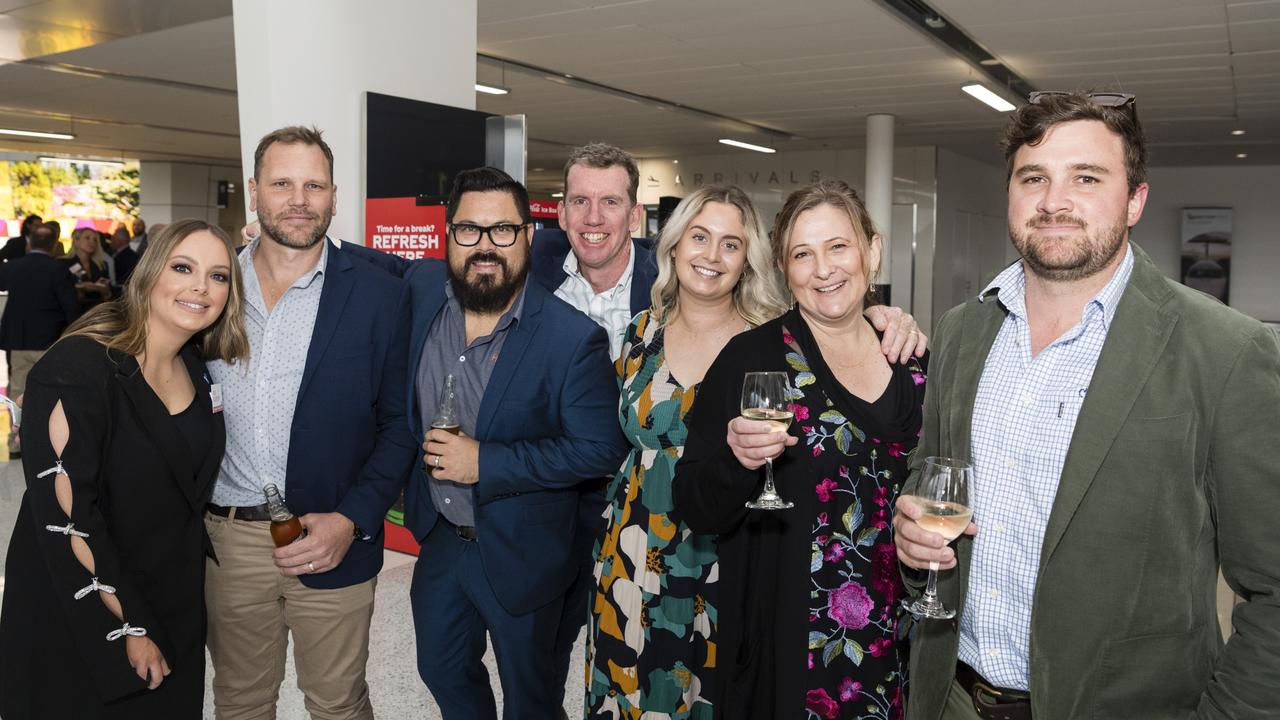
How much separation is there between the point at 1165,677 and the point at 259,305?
2.35 meters

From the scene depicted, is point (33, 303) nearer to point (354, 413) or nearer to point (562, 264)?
point (562, 264)

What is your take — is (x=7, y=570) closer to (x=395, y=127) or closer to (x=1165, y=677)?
(x=1165, y=677)

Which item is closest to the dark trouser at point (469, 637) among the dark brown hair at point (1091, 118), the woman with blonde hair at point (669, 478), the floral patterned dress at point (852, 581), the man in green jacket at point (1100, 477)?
the woman with blonde hair at point (669, 478)

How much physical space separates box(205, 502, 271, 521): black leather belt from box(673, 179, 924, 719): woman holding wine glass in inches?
47.1

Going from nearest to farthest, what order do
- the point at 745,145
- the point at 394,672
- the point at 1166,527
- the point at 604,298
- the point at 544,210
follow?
the point at 1166,527
the point at 604,298
the point at 394,672
the point at 544,210
the point at 745,145

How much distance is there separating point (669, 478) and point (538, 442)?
380mm

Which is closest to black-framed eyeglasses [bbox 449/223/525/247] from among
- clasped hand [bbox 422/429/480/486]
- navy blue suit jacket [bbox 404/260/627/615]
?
navy blue suit jacket [bbox 404/260/627/615]

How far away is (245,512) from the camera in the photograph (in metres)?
2.56

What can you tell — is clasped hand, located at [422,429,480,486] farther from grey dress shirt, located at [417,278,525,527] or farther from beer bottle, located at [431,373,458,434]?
grey dress shirt, located at [417,278,525,527]

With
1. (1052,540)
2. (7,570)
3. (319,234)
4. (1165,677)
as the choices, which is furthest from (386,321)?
(1165,677)

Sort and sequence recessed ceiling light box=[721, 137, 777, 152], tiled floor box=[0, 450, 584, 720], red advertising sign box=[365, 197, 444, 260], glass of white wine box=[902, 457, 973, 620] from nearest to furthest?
glass of white wine box=[902, 457, 973, 620], tiled floor box=[0, 450, 584, 720], red advertising sign box=[365, 197, 444, 260], recessed ceiling light box=[721, 137, 777, 152]

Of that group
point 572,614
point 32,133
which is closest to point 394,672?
point 572,614

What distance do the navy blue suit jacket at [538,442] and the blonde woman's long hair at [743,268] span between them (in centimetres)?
24

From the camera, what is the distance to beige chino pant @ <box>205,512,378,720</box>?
257 centimetres
